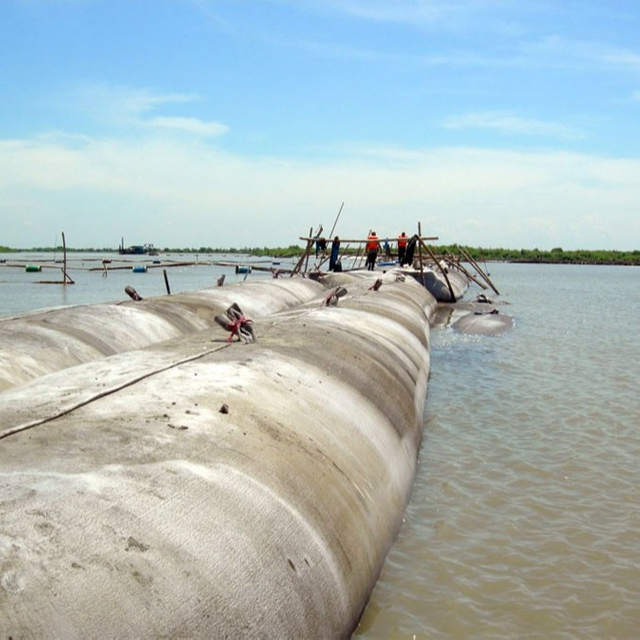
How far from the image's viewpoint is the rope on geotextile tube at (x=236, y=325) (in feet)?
23.2

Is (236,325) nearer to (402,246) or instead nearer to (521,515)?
(521,515)

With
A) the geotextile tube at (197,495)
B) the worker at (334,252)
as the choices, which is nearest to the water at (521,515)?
the geotextile tube at (197,495)

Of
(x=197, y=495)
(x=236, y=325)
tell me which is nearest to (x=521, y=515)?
(x=236, y=325)

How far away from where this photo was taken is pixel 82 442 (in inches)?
142

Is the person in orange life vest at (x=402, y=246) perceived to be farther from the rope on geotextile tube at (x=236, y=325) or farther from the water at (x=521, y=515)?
the rope on geotextile tube at (x=236, y=325)

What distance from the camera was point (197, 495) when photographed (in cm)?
334

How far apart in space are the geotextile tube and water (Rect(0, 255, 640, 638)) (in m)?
0.40

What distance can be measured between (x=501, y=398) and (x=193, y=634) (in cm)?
929

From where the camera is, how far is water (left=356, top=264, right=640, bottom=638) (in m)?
4.99

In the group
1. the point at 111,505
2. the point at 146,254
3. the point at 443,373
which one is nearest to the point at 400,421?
the point at 111,505

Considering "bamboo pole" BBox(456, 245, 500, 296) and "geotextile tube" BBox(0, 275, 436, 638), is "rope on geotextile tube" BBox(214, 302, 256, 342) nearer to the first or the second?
"geotextile tube" BBox(0, 275, 436, 638)

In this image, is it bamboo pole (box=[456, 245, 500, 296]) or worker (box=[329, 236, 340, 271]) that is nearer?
worker (box=[329, 236, 340, 271])

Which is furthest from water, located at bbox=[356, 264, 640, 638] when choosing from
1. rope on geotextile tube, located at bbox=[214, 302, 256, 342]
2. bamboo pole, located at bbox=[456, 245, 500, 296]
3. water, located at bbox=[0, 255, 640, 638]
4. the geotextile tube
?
bamboo pole, located at bbox=[456, 245, 500, 296]

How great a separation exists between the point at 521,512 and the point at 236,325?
3051 mm
